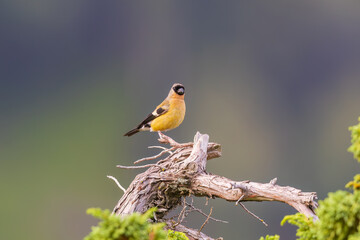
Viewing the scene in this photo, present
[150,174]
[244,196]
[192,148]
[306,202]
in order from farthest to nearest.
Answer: [192,148] < [150,174] < [244,196] < [306,202]

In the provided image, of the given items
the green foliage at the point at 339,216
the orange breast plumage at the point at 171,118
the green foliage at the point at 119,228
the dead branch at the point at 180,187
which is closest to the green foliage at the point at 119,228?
the green foliage at the point at 119,228

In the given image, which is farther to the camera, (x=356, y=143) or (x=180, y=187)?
(x=180, y=187)

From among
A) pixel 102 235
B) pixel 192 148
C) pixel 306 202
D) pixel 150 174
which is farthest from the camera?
pixel 192 148

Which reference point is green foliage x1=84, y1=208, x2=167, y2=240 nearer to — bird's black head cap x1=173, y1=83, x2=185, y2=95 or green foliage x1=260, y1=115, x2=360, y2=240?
green foliage x1=260, y1=115, x2=360, y2=240

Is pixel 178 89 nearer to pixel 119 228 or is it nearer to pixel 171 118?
pixel 171 118

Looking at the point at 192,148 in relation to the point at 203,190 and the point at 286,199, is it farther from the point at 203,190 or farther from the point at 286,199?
the point at 286,199

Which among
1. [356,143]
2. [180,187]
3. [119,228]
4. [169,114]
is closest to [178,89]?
[169,114]

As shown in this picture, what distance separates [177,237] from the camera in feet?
→ 14.5

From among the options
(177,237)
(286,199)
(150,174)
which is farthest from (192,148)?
(286,199)

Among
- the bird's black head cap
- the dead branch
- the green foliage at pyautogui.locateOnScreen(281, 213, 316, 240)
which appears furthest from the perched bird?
the green foliage at pyautogui.locateOnScreen(281, 213, 316, 240)

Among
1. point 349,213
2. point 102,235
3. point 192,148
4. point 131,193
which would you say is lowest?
point 102,235

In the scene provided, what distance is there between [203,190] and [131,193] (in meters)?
0.76

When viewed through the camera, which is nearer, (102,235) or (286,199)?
(102,235)

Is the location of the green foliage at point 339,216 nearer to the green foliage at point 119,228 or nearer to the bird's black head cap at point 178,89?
the green foliage at point 119,228
